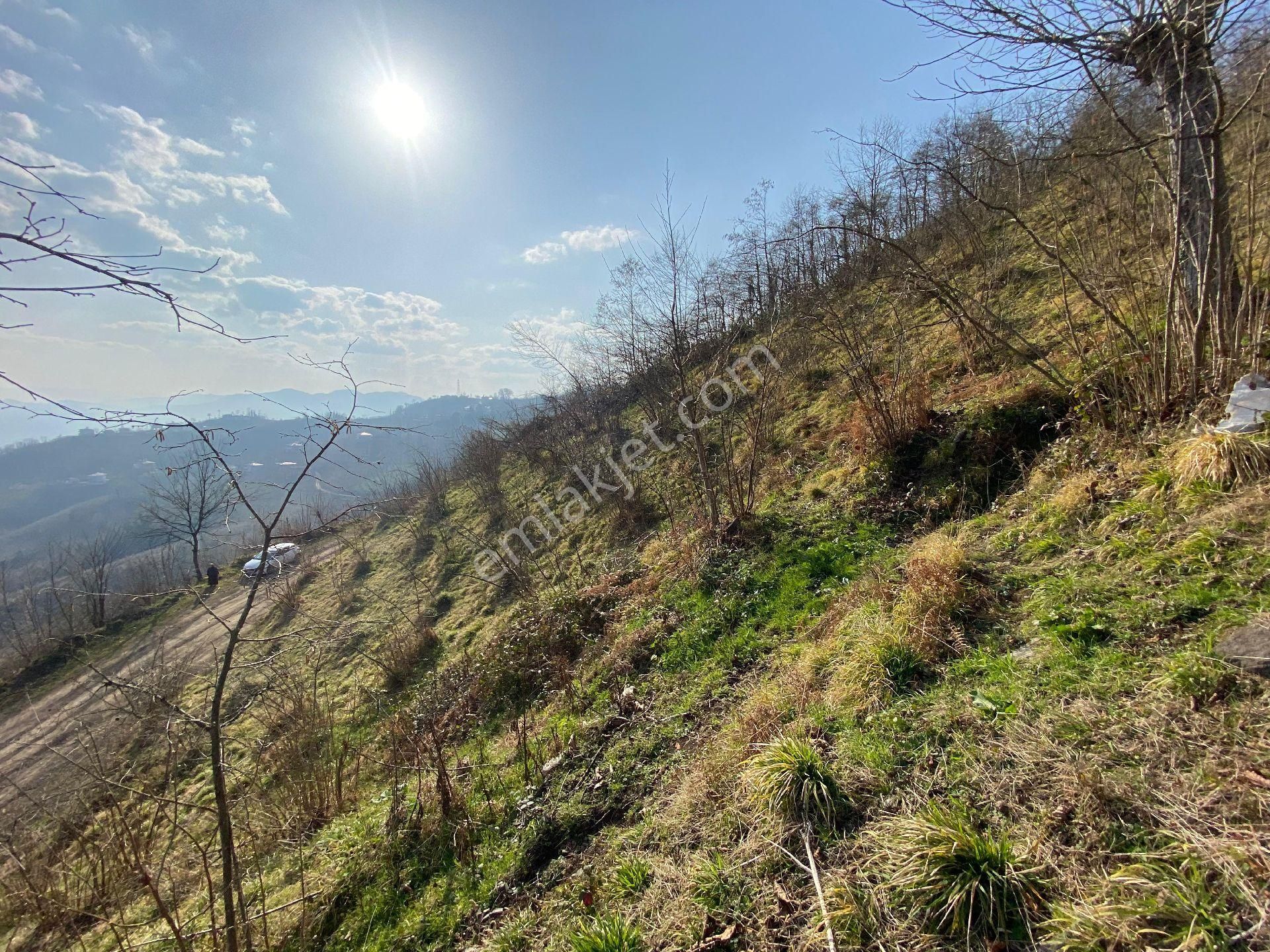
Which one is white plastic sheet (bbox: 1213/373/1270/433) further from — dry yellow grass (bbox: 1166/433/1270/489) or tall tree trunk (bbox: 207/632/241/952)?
tall tree trunk (bbox: 207/632/241/952)

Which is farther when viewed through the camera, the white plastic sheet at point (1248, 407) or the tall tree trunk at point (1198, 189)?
the tall tree trunk at point (1198, 189)

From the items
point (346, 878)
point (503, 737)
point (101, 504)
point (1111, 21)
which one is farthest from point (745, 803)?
point (101, 504)

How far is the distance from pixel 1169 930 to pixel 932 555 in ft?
8.27

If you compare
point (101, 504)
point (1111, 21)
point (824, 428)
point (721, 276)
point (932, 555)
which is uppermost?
point (101, 504)

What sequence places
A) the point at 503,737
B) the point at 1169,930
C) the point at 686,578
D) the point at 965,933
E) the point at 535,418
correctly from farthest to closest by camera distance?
the point at 535,418 < the point at 686,578 < the point at 503,737 < the point at 965,933 < the point at 1169,930

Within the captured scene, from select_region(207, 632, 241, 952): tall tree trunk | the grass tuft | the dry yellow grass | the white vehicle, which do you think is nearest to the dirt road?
the white vehicle

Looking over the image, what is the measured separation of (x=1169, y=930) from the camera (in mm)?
1399

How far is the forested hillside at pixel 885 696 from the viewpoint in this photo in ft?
5.99

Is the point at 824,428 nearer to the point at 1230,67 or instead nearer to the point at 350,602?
the point at 1230,67

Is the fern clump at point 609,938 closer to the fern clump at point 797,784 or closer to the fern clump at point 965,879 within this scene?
the fern clump at point 797,784

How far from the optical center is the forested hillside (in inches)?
71.9
